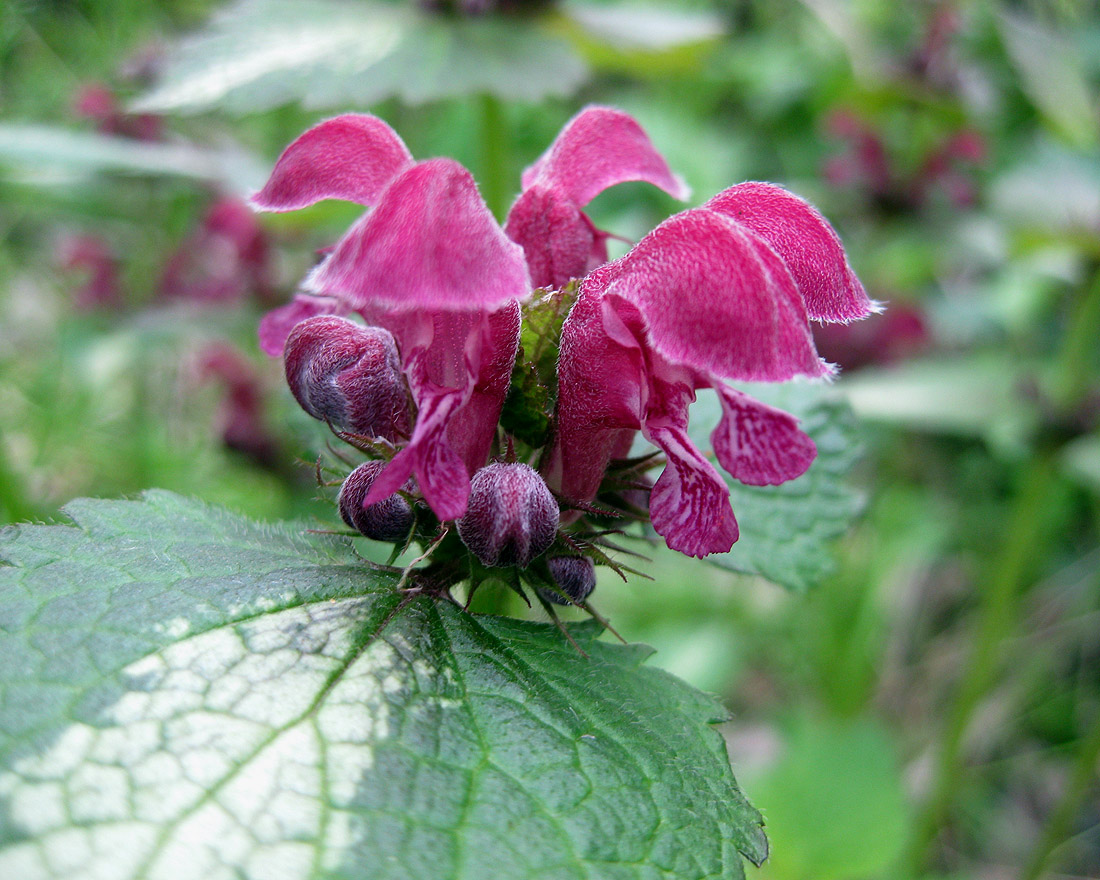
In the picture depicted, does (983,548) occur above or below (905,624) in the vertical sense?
above

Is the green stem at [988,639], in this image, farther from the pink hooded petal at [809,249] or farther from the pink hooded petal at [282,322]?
the pink hooded petal at [282,322]

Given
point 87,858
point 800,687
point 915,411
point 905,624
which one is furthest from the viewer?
point 905,624

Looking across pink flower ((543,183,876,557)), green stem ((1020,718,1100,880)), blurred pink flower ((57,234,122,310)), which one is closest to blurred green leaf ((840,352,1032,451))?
green stem ((1020,718,1100,880))

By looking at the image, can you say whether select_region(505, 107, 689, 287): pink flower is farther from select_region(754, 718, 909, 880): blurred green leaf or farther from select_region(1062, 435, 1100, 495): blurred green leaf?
select_region(1062, 435, 1100, 495): blurred green leaf

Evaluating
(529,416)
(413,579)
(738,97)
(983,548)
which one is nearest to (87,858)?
(413,579)

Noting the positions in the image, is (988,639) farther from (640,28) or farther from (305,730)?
(305,730)

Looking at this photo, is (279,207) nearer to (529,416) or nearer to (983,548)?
(529,416)
